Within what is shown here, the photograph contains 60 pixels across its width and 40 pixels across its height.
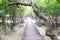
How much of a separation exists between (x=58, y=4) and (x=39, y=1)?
8.75 metres

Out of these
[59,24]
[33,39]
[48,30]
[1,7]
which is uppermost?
[1,7]

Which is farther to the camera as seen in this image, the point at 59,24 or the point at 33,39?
the point at 59,24

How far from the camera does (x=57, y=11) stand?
781 inches

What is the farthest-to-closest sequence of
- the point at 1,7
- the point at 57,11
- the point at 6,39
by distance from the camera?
1. the point at 57,11
2. the point at 6,39
3. the point at 1,7

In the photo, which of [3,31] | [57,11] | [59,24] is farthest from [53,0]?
[59,24]

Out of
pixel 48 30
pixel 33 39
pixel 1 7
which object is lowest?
pixel 33 39

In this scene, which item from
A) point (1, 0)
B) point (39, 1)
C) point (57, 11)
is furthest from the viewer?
point (39, 1)

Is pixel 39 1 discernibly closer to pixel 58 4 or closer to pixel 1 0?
pixel 58 4

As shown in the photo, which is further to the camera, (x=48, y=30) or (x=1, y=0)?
(x=1, y=0)

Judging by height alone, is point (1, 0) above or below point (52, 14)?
above

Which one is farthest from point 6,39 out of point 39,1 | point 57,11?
point 39,1

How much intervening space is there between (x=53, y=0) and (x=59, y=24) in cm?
1460

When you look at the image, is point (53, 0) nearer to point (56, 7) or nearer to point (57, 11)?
point (56, 7)

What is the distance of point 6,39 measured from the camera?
15695mm
